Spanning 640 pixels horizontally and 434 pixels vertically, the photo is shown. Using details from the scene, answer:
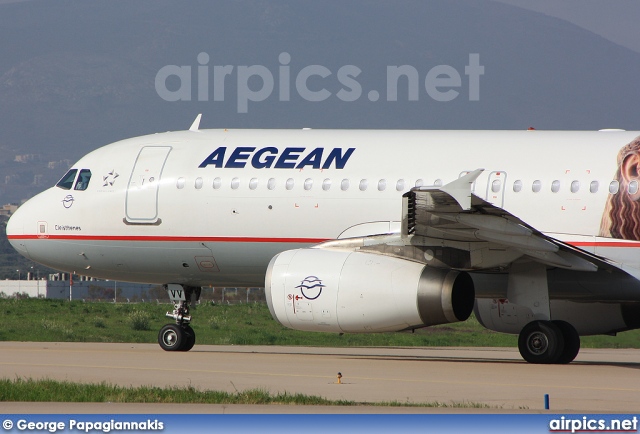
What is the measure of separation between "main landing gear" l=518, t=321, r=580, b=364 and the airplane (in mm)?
26

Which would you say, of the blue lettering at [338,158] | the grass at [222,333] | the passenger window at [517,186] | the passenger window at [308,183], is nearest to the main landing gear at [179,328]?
the passenger window at [308,183]

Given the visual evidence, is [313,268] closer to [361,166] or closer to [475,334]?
[361,166]

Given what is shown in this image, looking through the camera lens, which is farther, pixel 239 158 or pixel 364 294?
pixel 239 158

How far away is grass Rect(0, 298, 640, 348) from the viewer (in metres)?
31.9

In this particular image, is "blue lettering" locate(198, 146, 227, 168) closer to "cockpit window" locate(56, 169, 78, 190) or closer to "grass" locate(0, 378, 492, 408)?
"cockpit window" locate(56, 169, 78, 190)

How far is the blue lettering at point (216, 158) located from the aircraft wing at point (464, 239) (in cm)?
338

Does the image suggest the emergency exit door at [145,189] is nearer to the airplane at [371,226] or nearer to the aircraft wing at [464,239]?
the airplane at [371,226]

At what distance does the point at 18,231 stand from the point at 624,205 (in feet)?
41.2

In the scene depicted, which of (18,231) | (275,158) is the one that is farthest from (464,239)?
(18,231)

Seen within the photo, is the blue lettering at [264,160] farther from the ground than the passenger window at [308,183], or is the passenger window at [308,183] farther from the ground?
the blue lettering at [264,160]

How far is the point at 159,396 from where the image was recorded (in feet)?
47.1

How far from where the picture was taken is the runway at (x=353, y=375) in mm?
14523

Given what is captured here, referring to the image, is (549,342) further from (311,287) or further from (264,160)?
(264,160)

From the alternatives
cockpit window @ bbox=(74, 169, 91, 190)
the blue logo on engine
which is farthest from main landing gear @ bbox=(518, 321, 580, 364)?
cockpit window @ bbox=(74, 169, 91, 190)
